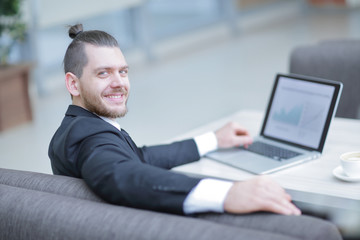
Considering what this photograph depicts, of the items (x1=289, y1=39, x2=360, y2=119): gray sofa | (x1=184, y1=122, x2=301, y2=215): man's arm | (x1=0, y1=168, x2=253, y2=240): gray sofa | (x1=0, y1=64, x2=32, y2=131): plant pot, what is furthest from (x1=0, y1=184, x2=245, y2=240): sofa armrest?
(x1=0, y1=64, x2=32, y2=131): plant pot

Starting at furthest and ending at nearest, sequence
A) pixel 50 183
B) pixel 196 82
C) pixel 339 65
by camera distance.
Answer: pixel 196 82, pixel 339 65, pixel 50 183

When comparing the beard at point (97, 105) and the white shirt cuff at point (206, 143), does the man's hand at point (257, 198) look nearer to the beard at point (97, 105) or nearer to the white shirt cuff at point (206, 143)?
the beard at point (97, 105)

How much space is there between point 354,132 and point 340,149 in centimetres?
23

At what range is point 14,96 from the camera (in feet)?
18.7

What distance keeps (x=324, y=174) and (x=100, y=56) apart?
33.9 inches

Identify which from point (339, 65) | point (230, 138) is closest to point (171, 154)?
point (230, 138)

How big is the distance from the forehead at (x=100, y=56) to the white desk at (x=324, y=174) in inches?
23.3

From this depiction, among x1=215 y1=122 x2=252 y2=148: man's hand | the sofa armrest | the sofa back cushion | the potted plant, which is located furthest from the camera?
the potted plant

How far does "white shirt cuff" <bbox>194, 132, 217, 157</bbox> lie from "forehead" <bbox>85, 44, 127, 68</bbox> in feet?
2.17

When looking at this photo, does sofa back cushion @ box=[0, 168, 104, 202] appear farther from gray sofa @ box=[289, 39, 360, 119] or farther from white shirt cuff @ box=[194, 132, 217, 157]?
gray sofa @ box=[289, 39, 360, 119]

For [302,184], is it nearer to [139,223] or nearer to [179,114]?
[139,223]

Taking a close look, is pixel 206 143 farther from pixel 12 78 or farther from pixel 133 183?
pixel 12 78

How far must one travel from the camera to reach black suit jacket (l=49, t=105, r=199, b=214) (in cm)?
144

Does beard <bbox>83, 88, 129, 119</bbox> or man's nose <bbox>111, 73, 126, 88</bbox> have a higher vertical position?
man's nose <bbox>111, 73, 126, 88</bbox>
